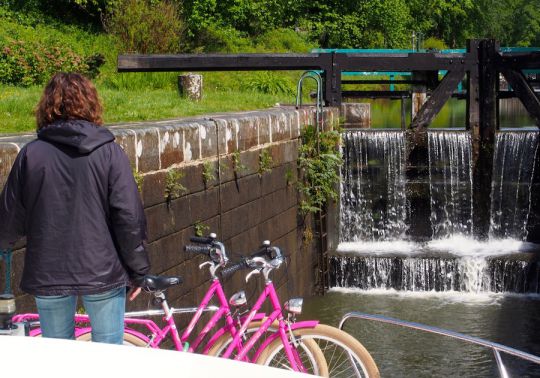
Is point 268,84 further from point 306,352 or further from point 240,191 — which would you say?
point 306,352

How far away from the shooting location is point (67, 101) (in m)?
4.46

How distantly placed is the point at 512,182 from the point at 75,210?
1086 centimetres

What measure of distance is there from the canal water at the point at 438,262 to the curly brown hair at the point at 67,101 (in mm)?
5766

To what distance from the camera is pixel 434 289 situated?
1307 centimetres

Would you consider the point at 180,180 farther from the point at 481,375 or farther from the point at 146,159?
the point at 481,375

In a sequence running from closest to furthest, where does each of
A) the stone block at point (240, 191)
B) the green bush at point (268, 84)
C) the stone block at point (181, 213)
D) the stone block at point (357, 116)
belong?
the stone block at point (181, 213)
the stone block at point (240, 191)
the stone block at point (357, 116)
the green bush at point (268, 84)

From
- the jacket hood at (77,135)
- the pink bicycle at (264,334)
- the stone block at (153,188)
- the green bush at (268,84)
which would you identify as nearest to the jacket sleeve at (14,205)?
the jacket hood at (77,135)

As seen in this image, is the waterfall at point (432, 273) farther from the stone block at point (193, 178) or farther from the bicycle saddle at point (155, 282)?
the bicycle saddle at point (155, 282)

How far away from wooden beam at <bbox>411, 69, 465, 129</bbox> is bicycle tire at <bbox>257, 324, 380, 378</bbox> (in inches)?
366

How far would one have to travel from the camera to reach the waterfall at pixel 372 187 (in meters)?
14.3

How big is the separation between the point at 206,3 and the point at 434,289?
749 inches

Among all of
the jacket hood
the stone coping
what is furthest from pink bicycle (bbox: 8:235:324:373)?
the stone coping

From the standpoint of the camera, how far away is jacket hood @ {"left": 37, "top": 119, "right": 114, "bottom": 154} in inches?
172

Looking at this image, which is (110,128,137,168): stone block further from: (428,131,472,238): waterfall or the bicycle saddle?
(428,131,472,238): waterfall
